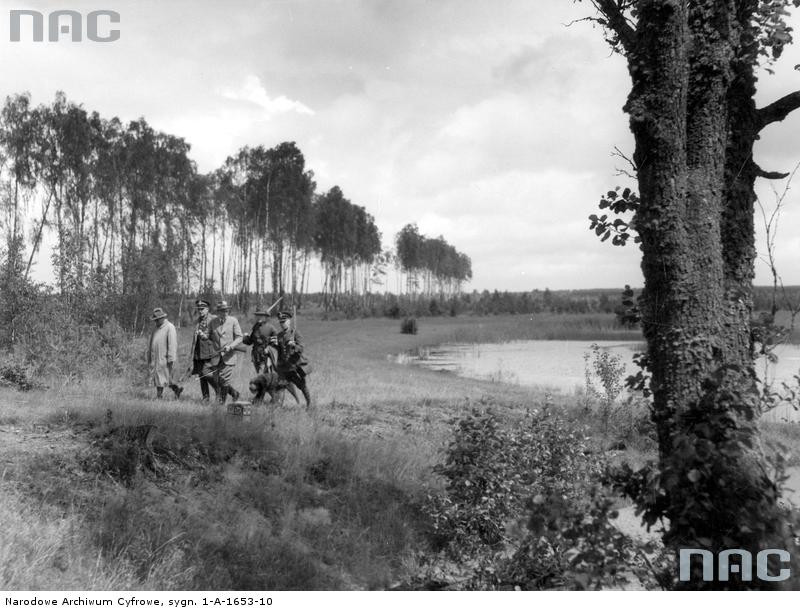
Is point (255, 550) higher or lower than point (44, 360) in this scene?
lower

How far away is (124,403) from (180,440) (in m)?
2.05

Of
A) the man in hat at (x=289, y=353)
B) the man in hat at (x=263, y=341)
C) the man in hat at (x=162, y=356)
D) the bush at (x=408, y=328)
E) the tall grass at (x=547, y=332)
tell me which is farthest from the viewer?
the bush at (x=408, y=328)

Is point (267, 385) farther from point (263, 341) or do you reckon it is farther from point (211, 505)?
point (211, 505)

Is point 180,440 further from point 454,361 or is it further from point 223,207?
point 223,207

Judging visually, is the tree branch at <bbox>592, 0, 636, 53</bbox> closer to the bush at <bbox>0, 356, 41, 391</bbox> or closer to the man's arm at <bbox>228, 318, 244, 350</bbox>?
the man's arm at <bbox>228, 318, 244, 350</bbox>

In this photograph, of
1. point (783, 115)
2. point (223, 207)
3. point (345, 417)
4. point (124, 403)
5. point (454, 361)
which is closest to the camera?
point (783, 115)

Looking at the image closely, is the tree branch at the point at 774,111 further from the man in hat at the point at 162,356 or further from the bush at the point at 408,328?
the bush at the point at 408,328

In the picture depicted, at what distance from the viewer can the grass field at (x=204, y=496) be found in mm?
4805

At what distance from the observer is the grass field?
480cm

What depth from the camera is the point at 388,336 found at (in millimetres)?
40094

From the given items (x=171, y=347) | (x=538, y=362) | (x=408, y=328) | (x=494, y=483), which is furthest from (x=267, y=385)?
(x=408, y=328)

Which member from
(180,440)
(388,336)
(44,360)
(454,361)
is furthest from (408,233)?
(180,440)

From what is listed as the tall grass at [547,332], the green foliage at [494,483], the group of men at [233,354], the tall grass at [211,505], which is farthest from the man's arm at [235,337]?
the tall grass at [547,332]

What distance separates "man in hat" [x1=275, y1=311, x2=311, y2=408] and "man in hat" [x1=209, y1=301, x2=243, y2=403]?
835 millimetres
